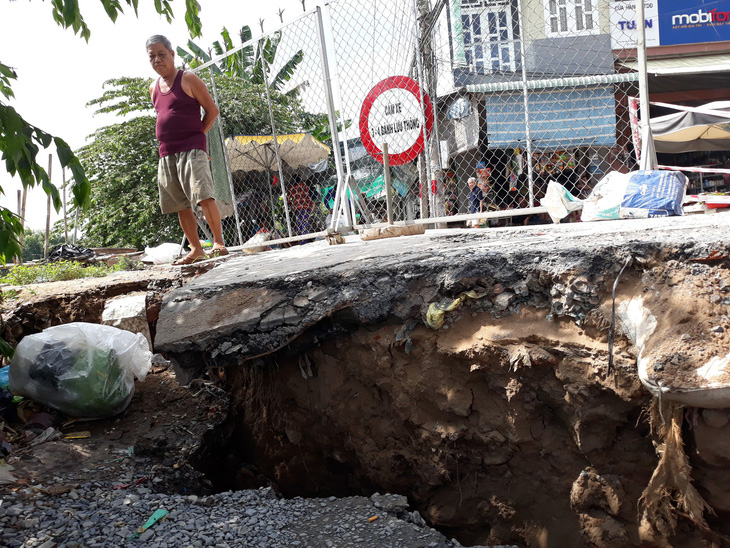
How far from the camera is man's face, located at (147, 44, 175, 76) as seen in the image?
4.11 meters

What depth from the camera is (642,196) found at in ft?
12.4

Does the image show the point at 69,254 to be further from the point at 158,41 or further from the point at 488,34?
the point at 488,34

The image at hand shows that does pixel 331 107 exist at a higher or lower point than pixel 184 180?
higher

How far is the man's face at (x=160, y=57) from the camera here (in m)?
4.11

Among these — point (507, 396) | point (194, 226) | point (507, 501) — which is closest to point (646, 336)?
point (507, 396)

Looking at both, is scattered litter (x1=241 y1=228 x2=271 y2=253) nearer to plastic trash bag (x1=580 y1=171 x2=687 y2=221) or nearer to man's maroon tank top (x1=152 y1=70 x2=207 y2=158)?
man's maroon tank top (x1=152 y1=70 x2=207 y2=158)

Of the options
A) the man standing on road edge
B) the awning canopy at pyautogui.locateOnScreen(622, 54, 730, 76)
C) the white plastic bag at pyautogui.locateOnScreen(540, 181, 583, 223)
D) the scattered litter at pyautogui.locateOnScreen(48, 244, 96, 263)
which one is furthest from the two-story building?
the awning canopy at pyautogui.locateOnScreen(622, 54, 730, 76)

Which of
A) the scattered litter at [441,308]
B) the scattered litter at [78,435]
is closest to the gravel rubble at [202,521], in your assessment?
the scattered litter at [78,435]

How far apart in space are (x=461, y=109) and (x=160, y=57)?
306cm

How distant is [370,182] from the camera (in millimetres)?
5496

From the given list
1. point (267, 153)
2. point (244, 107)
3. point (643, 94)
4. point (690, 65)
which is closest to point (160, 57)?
point (267, 153)

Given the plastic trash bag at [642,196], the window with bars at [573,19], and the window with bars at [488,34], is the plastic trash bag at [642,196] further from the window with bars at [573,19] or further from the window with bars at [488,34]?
the window with bars at [573,19]

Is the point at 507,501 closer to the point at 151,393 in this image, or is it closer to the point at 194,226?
the point at 151,393

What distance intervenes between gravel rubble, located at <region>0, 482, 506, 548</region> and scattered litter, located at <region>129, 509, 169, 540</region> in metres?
0.01
